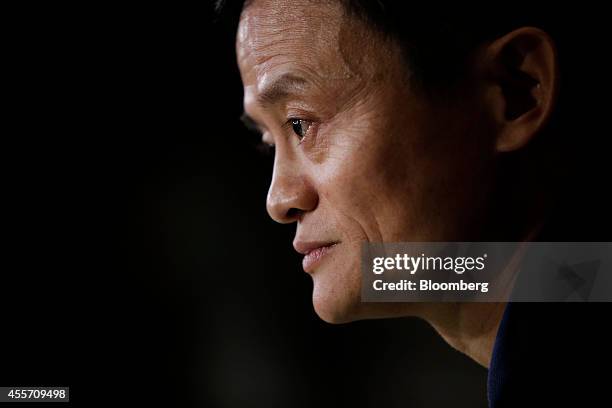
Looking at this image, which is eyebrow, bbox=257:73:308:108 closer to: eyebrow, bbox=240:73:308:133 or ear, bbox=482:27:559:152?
eyebrow, bbox=240:73:308:133

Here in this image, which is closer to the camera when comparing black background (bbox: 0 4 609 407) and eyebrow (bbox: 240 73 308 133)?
eyebrow (bbox: 240 73 308 133)

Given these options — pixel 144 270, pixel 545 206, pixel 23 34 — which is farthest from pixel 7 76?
pixel 545 206

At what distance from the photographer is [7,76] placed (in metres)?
1.17

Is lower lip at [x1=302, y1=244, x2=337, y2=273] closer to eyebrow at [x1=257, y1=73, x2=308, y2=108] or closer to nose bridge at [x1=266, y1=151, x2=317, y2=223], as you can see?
nose bridge at [x1=266, y1=151, x2=317, y2=223]

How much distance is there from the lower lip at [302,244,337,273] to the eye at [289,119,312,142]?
0.40ft

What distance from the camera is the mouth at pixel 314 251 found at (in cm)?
73

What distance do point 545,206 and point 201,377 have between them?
777mm

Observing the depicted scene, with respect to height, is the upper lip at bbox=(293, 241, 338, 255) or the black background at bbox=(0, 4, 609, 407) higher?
the black background at bbox=(0, 4, 609, 407)

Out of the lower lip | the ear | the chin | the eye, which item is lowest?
the chin

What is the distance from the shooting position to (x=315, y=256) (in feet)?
2.44

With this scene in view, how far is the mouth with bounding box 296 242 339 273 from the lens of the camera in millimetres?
733

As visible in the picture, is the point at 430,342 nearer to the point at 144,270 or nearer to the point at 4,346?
the point at 144,270

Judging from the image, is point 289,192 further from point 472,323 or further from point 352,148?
point 472,323

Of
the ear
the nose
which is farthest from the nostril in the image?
the ear
